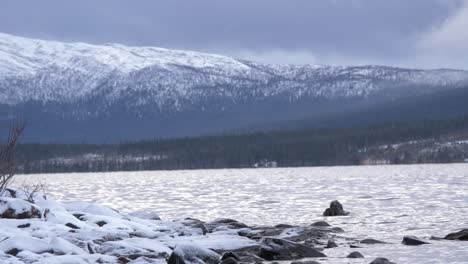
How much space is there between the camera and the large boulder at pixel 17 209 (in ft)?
108

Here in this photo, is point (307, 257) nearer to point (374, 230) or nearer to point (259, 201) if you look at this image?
point (374, 230)

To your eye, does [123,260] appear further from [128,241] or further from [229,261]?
[229,261]

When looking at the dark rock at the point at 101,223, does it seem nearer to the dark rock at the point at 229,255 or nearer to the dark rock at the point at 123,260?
the dark rock at the point at 229,255

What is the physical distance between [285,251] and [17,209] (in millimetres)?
11370

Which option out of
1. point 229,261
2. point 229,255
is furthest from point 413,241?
point 229,261

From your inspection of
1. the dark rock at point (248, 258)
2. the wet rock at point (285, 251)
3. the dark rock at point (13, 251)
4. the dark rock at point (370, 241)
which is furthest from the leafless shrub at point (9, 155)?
the dark rock at point (370, 241)

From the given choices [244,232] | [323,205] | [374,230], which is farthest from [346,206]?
[244,232]

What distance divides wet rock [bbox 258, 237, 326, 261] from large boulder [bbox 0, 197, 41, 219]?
978cm

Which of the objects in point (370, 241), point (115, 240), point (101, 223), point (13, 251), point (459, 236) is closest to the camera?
point (13, 251)

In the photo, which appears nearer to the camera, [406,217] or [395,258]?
[395,258]

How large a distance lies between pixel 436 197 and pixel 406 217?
21714 millimetres

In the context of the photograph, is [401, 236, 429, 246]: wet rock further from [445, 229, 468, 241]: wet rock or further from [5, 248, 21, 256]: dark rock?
[5, 248, 21, 256]: dark rock

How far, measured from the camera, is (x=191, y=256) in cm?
2805

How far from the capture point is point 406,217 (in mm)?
52656
